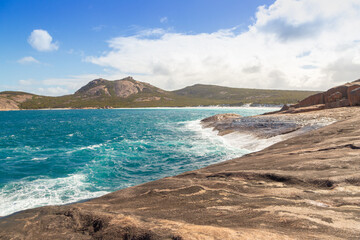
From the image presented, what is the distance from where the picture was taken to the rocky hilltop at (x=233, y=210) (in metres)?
4.30

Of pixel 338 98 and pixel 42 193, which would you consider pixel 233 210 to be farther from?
pixel 338 98

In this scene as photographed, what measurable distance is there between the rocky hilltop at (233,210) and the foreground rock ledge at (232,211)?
19 millimetres

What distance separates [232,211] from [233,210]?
0.22 feet

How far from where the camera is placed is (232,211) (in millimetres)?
5570

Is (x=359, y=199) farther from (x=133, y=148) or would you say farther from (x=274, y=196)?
(x=133, y=148)

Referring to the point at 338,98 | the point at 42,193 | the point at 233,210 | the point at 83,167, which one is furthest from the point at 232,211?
the point at 338,98

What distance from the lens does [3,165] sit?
785 inches

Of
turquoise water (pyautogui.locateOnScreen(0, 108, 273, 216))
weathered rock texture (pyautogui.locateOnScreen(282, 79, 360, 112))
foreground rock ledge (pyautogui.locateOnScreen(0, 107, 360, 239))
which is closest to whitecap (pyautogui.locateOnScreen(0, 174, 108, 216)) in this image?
turquoise water (pyautogui.locateOnScreen(0, 108, 273, 216))

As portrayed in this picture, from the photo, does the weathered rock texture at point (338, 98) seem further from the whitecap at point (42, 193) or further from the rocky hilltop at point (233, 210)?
the whitecap at point (42, 193)

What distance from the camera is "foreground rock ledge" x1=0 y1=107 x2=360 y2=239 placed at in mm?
4295

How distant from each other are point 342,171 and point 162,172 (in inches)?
517

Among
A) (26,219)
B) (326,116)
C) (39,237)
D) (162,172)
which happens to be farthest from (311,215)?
(326,116)

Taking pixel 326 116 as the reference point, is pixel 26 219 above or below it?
below

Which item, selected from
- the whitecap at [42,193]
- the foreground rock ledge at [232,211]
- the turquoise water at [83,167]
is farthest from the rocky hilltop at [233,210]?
the turquoise water at [83,167]
